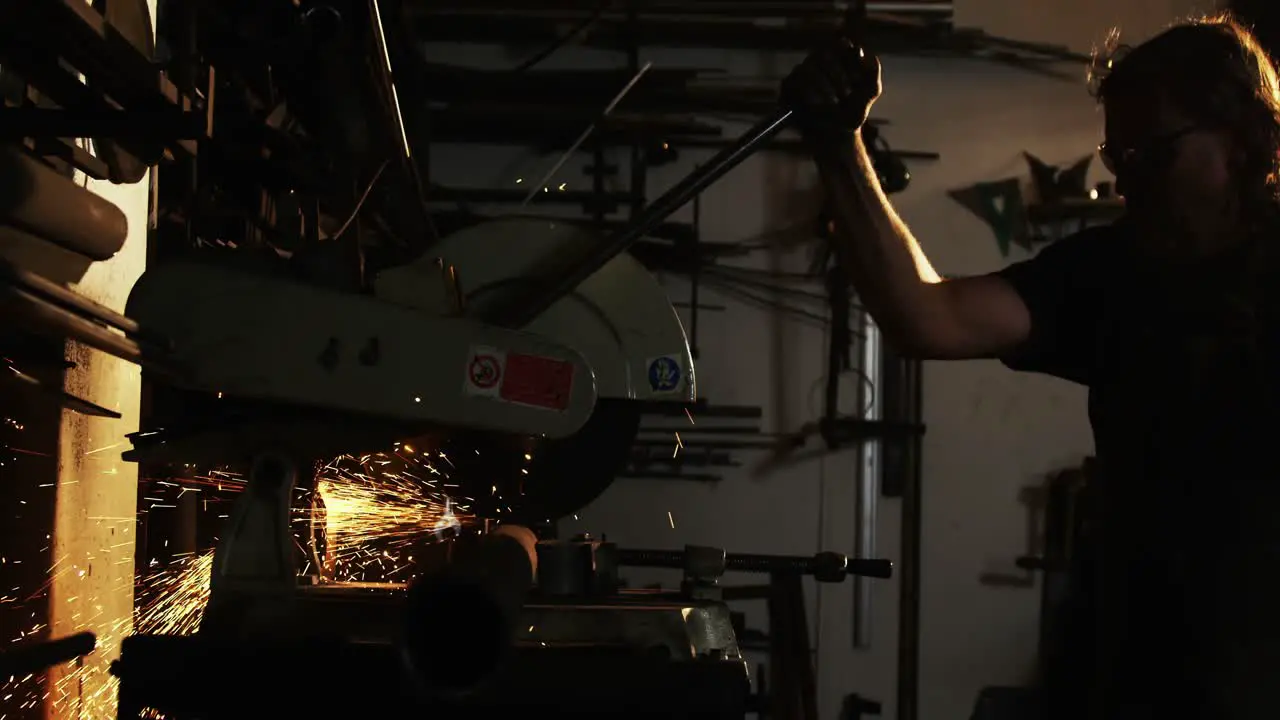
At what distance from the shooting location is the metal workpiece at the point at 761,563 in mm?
1411

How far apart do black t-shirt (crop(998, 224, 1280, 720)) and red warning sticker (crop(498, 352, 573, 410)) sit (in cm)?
75

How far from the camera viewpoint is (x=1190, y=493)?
1.27 m

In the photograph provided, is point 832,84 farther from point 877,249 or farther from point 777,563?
point 777,563

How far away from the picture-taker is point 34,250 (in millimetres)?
1243

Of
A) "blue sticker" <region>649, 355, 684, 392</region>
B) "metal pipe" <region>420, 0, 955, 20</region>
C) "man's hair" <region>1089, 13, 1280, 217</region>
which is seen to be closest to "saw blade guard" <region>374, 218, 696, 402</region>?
"blue sticker" <region>649, 355, 684, 392</region>

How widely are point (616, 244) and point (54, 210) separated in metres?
0.65

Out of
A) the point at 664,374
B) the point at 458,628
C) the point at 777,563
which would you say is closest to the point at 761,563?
the point at 777,563

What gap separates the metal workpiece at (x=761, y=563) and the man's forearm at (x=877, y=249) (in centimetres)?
33

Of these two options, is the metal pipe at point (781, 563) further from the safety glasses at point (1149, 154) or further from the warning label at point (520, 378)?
the safety glasses at point (1149, 154)

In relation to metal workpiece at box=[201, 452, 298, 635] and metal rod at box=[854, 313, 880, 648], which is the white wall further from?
metal workpiece at box=[201, 452, 298, 635]

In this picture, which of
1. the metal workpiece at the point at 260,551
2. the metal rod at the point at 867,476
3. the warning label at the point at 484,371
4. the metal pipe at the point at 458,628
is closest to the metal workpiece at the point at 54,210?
the metal workpiece at the point at 260,551

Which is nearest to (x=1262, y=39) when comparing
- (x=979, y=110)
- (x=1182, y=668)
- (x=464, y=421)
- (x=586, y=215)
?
(x=979, y=110)

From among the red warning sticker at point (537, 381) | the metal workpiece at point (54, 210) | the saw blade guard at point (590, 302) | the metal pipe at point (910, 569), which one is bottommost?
the metal pipe at point (910, 569)

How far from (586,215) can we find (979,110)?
1401 millimetres
